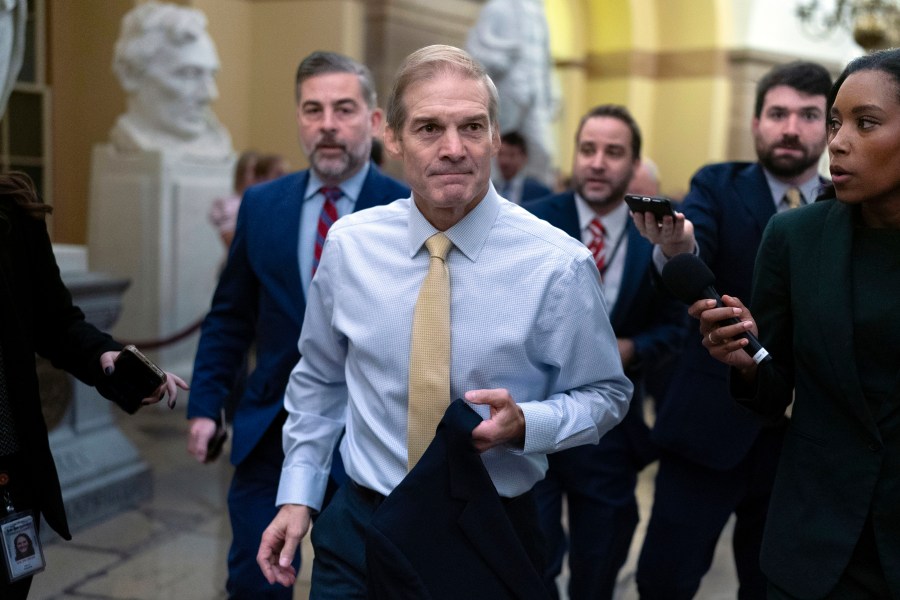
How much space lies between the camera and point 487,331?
2.31m

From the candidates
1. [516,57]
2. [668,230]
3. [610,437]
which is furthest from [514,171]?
[668,230]

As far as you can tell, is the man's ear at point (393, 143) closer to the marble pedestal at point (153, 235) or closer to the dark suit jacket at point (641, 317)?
the dark suit jacket at point (641, 317)

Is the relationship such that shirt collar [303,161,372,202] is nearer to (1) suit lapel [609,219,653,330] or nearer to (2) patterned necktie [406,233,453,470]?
(1) suit lapel [609,219,653,330]

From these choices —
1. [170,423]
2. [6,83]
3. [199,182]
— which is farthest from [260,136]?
[6,83]

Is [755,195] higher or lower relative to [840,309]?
higher

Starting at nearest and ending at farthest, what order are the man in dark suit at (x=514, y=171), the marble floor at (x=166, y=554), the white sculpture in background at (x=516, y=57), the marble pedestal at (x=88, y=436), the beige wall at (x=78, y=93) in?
the marble floor at (x=166, y=554)
the marble pedestal at (x=88, y=436)
the man in dark suit at (x=514, y=171)
the beige wall at (x=78, y=93)
the white sculpture in background at (x=516, y=57)

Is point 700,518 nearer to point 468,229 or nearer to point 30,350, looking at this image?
point 468,229

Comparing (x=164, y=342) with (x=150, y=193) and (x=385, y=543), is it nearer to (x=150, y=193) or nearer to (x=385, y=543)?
(x=150, y=193)

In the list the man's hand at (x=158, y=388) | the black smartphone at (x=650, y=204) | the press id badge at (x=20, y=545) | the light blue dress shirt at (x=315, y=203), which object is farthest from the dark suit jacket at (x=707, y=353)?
the press id badge at (x=20, y=545)

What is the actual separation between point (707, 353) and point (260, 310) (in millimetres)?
1407

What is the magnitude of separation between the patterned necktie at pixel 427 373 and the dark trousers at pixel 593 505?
1.64 metres

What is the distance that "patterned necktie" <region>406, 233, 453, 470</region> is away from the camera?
2.29 meters

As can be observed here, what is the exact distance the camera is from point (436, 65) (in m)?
2.35

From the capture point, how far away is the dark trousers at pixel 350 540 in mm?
2391
